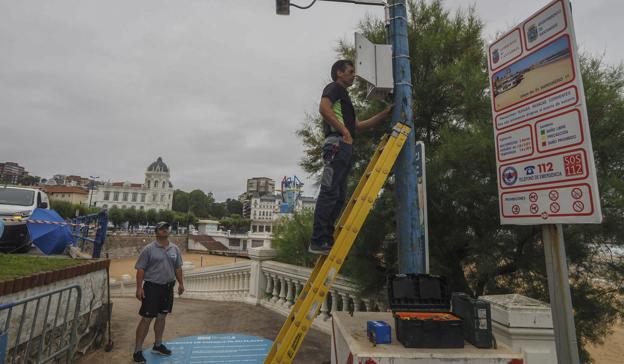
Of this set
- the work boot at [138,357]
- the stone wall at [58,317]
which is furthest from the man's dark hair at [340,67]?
the work boot at [138,357]

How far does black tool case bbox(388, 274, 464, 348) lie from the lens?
197 centimetres

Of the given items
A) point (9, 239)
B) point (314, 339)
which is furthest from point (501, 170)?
point (9, 239)

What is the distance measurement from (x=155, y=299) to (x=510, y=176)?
422 cm

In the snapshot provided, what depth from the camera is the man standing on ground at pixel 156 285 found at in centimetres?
415

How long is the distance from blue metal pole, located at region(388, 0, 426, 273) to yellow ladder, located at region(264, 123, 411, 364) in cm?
18

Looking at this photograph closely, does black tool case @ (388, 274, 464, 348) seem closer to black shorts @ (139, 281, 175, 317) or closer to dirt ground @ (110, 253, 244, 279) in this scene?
black shorts @ (139, 281, 175, 317)

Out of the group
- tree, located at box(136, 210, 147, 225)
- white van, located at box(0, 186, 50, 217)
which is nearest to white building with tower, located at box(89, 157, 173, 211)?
tree, located at box(136, 210, 147, 225)

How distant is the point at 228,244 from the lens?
70.4 m

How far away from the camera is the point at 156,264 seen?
4.37 m

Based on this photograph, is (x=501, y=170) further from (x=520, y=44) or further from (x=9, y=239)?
(x=9, y=239)

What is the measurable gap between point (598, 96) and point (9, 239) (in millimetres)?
11710

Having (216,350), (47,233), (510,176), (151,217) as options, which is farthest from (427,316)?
(151,217)

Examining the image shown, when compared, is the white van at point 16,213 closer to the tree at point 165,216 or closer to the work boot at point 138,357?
the work boot at point 138,357

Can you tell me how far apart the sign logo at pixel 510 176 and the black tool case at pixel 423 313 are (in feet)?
2.84
